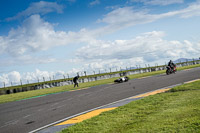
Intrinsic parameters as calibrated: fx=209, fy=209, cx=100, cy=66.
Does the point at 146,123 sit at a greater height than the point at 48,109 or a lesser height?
greater

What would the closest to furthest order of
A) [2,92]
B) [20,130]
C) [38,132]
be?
[38,132], [20,130], [2,92]

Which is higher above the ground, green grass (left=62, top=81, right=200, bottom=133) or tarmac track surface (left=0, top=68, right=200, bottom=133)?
green grass (left=62, top=81, right=200, bottom=133)

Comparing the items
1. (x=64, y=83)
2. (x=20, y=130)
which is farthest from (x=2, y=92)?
(x=20, y=130)

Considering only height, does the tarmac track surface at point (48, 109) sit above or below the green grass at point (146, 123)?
below

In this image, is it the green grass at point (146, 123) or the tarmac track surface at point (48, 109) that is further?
the tarmac track surface at point (48, 109)

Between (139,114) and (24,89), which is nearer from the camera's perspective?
(139,114)

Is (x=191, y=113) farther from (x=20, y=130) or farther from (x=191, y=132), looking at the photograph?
(x=20, y=130)

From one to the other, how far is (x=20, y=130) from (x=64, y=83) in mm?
30971

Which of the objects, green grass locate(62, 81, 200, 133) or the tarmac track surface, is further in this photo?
the tarmac track surface

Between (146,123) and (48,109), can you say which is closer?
(146,123)

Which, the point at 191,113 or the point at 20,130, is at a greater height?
the point at 191,113

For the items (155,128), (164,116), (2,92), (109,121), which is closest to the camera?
Result: (155,128)

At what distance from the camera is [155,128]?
3906 millimetres

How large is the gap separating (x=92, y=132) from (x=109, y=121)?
79 centimetres
